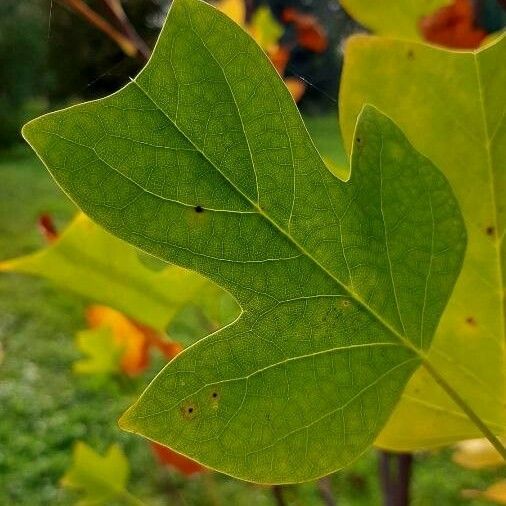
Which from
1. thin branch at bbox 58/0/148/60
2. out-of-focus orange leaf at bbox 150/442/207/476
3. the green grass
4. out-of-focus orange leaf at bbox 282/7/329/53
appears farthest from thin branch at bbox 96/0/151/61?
the green grass

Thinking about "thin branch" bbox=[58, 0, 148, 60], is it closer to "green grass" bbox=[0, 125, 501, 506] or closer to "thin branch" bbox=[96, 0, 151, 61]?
"thin branch" bbox=[96, 0, 151, 61]

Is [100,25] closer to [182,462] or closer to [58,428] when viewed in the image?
[182,462]

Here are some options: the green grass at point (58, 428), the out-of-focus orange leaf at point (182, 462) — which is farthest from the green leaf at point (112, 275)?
the green grass at point (58, 428)

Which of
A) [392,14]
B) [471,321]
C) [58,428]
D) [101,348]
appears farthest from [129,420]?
[58,428]

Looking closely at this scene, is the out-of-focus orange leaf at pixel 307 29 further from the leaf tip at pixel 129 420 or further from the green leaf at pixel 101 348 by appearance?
the leaf tip at pixel 129 420

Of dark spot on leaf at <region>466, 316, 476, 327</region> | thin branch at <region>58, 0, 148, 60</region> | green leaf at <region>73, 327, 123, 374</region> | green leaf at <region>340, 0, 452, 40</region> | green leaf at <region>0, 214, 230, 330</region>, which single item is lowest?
green leaf at <region>73, 327, 123, 374</region>
